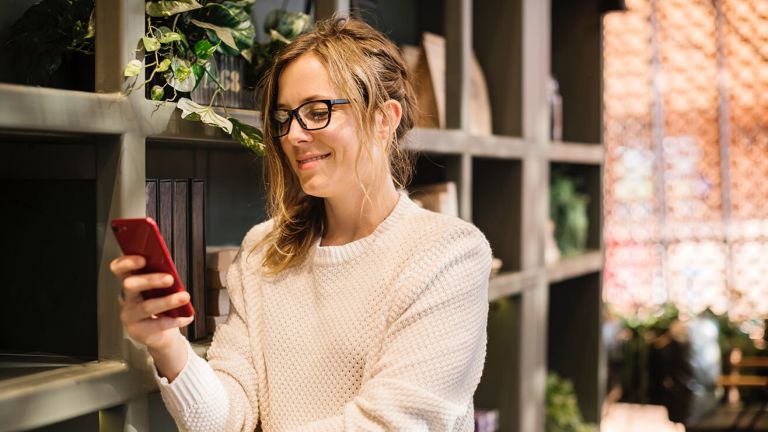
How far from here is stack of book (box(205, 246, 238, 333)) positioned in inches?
63.6

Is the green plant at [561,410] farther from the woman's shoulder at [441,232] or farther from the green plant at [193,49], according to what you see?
the green plant at [193,49]

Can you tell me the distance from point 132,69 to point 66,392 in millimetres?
476

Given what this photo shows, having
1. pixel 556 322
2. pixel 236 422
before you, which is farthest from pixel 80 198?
pixel 556 322

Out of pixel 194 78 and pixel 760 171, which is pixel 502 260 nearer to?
pixel 194 78

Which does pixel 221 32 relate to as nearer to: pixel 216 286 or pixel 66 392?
pixel 216 286

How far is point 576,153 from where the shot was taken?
3.10 m

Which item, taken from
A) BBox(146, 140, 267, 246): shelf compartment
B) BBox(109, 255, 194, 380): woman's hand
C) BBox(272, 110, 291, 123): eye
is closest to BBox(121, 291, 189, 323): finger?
BBox(109, 255, 194, 380): woman's hand

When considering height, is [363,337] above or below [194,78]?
below

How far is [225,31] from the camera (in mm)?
1479

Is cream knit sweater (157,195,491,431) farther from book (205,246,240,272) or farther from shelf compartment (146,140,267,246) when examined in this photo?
shelf compartment (146,140,267,246)

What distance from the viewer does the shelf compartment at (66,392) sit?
1.13 m

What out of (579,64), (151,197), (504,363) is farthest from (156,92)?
(579,64)

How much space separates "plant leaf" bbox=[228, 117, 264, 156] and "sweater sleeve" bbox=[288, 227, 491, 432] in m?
0.36

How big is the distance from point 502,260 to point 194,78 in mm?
1478
